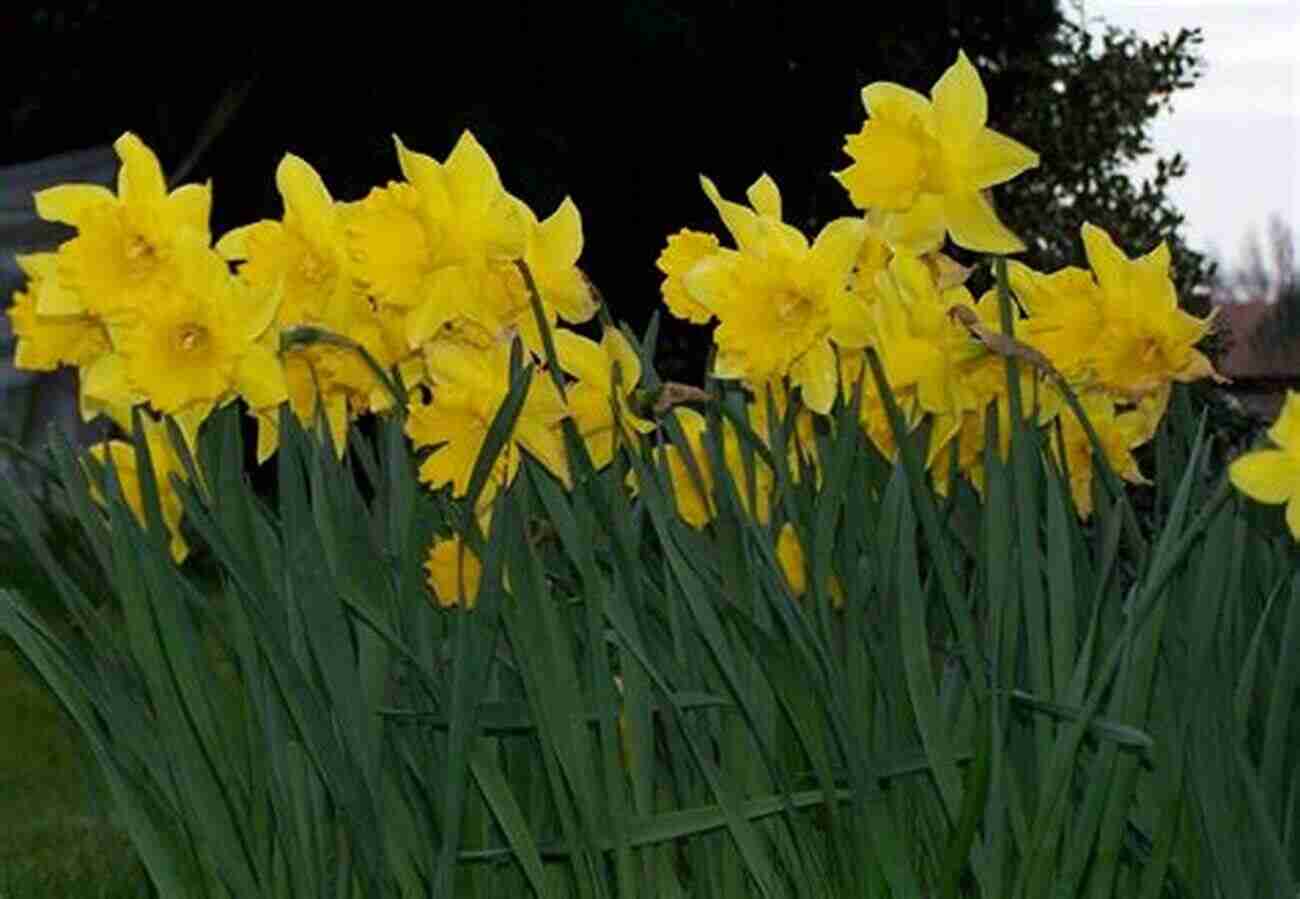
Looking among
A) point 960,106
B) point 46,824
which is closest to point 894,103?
point 960,106

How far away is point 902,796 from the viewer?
235 cm

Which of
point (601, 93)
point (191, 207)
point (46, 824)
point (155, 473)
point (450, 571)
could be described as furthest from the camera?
point (601, 93)

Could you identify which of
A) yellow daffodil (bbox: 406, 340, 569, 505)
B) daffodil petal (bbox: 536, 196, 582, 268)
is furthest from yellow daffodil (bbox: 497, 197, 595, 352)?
yellow daffodil (bbox: 406, 340, 569, 505)

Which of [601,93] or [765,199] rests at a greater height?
[601,93]

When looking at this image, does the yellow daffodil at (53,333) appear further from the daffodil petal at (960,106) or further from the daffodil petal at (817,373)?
the daffodil petal at (960,106)

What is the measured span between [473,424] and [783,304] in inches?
12.2

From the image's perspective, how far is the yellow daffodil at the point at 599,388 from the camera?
251 centimetres

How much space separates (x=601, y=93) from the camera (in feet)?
35.4

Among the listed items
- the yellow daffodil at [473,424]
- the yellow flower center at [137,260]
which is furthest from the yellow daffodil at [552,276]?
the yellow flower center at [137,260]

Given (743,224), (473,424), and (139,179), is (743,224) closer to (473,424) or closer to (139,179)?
(473,424)

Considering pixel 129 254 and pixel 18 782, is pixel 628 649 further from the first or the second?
pixel 18 782

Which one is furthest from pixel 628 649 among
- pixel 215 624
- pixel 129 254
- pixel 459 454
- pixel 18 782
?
pixel 18 782

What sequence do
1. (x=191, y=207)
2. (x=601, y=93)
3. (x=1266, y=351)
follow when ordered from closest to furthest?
(x=191, y=207), (x=601, y=93), (x=1266, y=351)

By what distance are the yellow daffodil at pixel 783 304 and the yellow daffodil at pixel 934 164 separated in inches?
2.1
